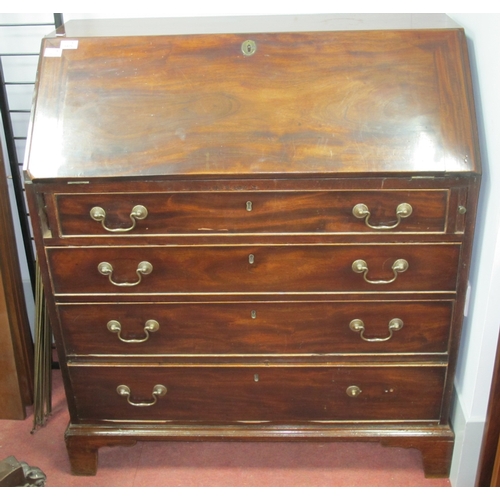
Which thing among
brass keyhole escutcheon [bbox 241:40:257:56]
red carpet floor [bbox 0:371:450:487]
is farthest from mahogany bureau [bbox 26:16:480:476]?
red carpet floor [bbox 0:371:450:487]

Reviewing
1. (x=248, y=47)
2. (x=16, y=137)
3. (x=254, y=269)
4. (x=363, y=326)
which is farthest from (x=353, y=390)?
(x=16, y=137)

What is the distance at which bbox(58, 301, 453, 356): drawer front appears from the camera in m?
1.76

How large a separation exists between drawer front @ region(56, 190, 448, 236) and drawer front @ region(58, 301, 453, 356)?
24cm

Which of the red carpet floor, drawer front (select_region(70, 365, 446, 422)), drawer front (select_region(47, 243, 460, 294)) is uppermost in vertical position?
drawer front (select_region(47, 243, 460, 294))

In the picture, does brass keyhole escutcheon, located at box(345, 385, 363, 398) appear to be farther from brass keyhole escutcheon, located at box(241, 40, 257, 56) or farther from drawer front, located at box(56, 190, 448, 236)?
brass keyhole escutcheon, located at box(241, 40, 257, 56)

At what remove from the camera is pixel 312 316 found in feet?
5.82

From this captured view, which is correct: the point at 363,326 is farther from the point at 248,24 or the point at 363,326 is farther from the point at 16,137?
the point at 16,137

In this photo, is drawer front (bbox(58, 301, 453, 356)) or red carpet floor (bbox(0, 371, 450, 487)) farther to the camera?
red carpet floor (bbox(0, 371, 450, 487))

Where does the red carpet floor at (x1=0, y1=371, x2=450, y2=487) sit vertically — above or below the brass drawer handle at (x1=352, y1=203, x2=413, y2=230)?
below

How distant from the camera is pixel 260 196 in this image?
1.60 meters

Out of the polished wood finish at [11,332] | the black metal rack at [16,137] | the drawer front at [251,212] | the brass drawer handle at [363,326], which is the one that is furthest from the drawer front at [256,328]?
the black metal rack at [16,137]

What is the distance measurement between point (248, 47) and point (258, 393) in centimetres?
100

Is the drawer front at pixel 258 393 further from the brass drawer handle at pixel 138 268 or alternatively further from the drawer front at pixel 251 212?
the drawer front at pixel 251 212

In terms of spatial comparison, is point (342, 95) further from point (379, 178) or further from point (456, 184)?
point (456, 184)
